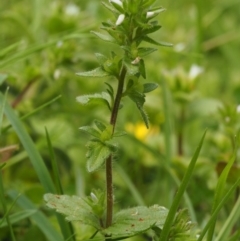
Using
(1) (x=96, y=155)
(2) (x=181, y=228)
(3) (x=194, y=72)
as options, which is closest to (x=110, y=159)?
(1) (x=96, y=155)

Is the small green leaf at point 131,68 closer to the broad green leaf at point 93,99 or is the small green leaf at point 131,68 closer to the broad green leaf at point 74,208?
the broad green leaf at point 93,99

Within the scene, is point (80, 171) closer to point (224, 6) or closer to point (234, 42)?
point (234, 42)

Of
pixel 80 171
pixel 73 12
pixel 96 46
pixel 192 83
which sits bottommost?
pixel 80 171

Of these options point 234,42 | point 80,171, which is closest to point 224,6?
point 234,42

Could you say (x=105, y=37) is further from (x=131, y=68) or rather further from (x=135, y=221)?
(x=135, y=221)

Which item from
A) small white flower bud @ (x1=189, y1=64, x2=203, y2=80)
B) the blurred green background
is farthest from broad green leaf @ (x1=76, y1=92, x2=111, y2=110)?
small white flower bud @ (x1=189, y1=64, x2=203, y2=80)
